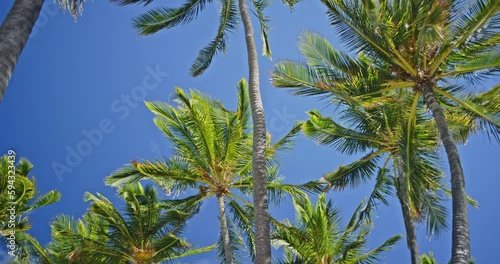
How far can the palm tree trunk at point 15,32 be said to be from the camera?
4582 mm

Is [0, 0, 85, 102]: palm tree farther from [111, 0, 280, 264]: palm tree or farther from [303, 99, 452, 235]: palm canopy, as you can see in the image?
[303, 99, 452, 235]: palm canopy

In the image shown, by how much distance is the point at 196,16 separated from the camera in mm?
14844

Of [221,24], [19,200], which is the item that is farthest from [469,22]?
[19,200]

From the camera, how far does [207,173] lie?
15555 mm

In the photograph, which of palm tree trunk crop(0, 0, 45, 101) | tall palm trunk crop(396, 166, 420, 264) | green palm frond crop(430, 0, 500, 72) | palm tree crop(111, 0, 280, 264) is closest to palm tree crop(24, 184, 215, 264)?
palm tree crop(111, 0, 280, 264)

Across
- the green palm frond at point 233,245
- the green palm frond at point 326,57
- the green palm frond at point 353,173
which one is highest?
the green palm frond at point 326,57

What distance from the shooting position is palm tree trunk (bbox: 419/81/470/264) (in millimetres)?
8047

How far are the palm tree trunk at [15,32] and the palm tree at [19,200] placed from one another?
965cm

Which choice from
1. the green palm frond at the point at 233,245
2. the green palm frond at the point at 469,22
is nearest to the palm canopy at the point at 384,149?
the green palm frond at the point at 469,22

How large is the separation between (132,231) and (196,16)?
6921 mm

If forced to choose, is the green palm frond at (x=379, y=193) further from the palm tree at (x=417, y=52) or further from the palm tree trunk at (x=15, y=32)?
the palm tree trunk at (x=15, y=32)

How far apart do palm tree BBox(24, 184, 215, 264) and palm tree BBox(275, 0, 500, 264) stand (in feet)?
20.5

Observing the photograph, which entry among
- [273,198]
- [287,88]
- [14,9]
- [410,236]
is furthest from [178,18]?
[14,9]

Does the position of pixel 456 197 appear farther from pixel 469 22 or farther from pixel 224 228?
pixel 224 228
